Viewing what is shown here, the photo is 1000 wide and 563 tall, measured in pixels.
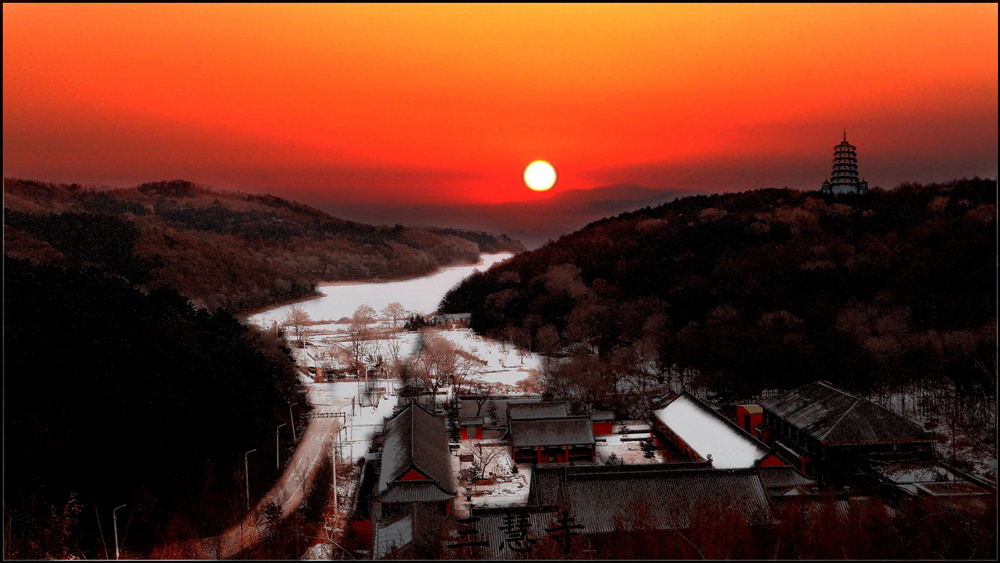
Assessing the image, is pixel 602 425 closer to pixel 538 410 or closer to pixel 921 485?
pixel 538 410

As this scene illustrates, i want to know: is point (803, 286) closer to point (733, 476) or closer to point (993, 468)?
point (993, 468)

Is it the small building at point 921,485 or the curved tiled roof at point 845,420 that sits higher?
the curved tiled roof at point 845,420

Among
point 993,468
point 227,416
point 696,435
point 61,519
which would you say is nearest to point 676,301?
point 696,435

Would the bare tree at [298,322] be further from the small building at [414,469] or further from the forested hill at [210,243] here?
the small building at [414,469]

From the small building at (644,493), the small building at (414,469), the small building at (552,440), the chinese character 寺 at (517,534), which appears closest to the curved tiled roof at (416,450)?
the small building at (414,469)

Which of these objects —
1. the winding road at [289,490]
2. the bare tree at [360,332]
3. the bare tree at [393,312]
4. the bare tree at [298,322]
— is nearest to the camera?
the winding road at [289,490]
